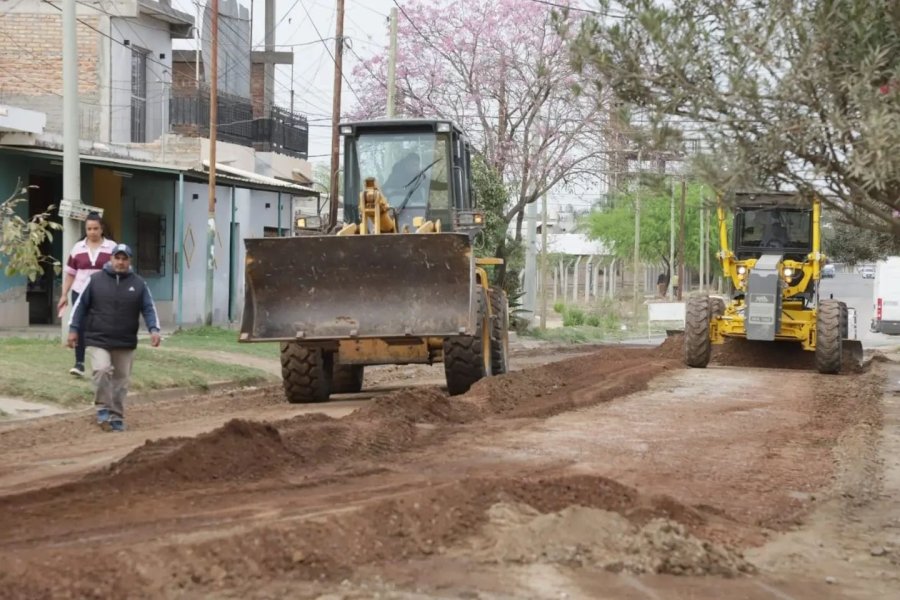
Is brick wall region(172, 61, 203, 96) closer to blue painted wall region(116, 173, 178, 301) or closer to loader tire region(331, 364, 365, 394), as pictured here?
blue painted wall region(116, 173, 178, 301)

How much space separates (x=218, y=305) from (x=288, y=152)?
34.9 ft

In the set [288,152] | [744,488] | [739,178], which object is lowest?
[744,488]

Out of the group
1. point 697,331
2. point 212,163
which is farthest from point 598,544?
point 212,163

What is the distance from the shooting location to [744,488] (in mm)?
10508

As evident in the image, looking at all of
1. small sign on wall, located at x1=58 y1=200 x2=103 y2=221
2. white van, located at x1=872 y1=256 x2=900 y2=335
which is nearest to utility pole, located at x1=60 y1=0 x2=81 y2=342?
small sign on wall, located at x1=58 y1=200 x2=103 y2=221

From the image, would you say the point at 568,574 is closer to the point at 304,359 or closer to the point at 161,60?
the point at 304,359

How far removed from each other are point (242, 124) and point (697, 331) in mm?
21473

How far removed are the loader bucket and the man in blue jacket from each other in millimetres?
2458

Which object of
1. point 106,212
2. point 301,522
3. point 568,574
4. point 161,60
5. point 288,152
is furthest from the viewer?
point 288,152

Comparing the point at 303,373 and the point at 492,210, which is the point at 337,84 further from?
the point at 303,373

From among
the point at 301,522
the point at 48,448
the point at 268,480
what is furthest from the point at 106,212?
the point at 301,522

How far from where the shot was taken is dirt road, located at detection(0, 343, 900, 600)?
6.95m

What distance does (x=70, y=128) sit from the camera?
1859 cm

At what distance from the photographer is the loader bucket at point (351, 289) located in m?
15.7
